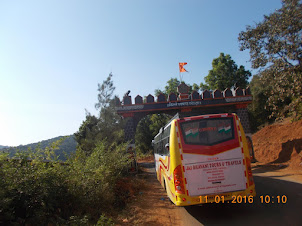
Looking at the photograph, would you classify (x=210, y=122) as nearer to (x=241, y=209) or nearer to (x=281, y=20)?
(x=241, y=209)

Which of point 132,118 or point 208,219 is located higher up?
point 132,118

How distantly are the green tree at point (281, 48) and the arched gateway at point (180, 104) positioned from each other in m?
4.49

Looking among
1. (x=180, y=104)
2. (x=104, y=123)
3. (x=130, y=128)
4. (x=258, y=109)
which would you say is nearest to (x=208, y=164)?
(x=104, y=123)

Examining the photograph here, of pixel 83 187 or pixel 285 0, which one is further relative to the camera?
pixel 285 0

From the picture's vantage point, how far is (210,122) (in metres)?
6.26

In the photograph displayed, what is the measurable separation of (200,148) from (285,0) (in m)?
12.2

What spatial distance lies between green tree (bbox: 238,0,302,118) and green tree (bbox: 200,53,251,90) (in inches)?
831

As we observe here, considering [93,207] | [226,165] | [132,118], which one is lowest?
[93,207]

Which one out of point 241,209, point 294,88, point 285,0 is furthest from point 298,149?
point 241,209

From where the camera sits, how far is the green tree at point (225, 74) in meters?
36.1

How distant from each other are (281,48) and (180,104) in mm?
8281

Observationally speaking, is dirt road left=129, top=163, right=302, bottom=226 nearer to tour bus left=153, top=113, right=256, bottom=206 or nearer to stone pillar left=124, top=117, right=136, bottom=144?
tour bus left=153, top=113, right=256, bottom=206

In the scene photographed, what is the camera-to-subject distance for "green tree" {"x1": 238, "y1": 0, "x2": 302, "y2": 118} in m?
12.6

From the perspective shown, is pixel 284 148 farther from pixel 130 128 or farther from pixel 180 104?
pixel 130 128
